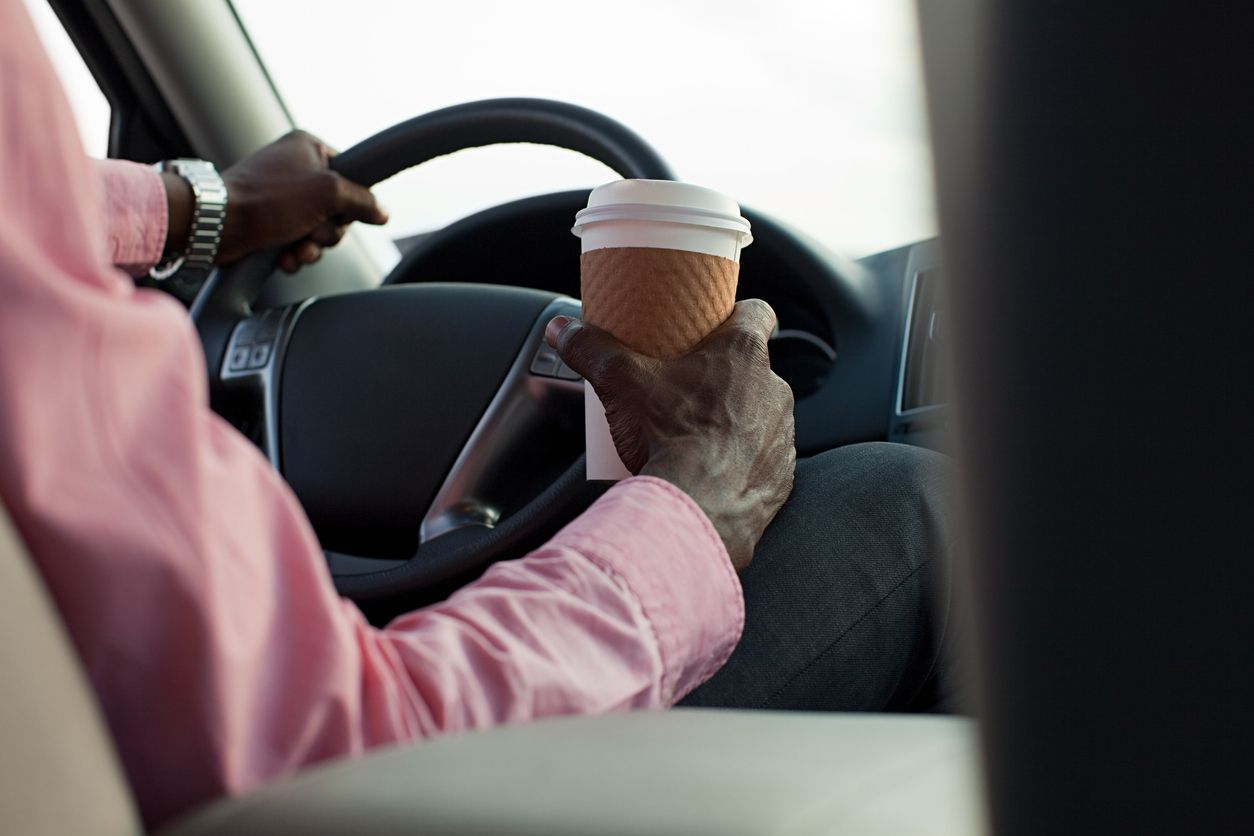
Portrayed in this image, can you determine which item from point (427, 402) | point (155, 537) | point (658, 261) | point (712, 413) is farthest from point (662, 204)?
point (155, 537)

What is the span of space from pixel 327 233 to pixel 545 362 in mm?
397

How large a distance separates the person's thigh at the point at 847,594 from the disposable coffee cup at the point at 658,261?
155mm

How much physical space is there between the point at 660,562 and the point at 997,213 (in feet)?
1.36

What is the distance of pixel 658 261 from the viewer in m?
0.87

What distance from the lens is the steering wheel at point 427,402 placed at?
1.15 m

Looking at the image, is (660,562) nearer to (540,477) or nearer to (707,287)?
(707,287)

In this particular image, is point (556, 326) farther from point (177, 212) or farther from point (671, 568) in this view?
point (177, 212)

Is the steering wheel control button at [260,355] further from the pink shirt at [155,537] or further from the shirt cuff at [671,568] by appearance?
the pink shirt at [155,537]

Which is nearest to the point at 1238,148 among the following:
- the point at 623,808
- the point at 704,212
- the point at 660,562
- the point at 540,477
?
the point at 623,808

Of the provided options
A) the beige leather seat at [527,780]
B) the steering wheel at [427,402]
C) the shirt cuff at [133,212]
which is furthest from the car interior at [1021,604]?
the shirt cuff at [133,212]

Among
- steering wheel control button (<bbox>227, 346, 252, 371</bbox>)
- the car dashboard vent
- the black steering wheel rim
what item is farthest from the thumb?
steering wheel control button (<bbox>227, 346, 252, 371</bbox>)

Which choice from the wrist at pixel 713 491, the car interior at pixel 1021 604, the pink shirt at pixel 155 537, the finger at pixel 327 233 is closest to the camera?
the car interior at pixel 1021 604

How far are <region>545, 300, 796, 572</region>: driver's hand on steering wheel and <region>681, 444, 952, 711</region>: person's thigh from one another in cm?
4

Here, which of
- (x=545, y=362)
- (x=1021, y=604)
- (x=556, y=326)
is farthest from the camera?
(x=545, y=362)
